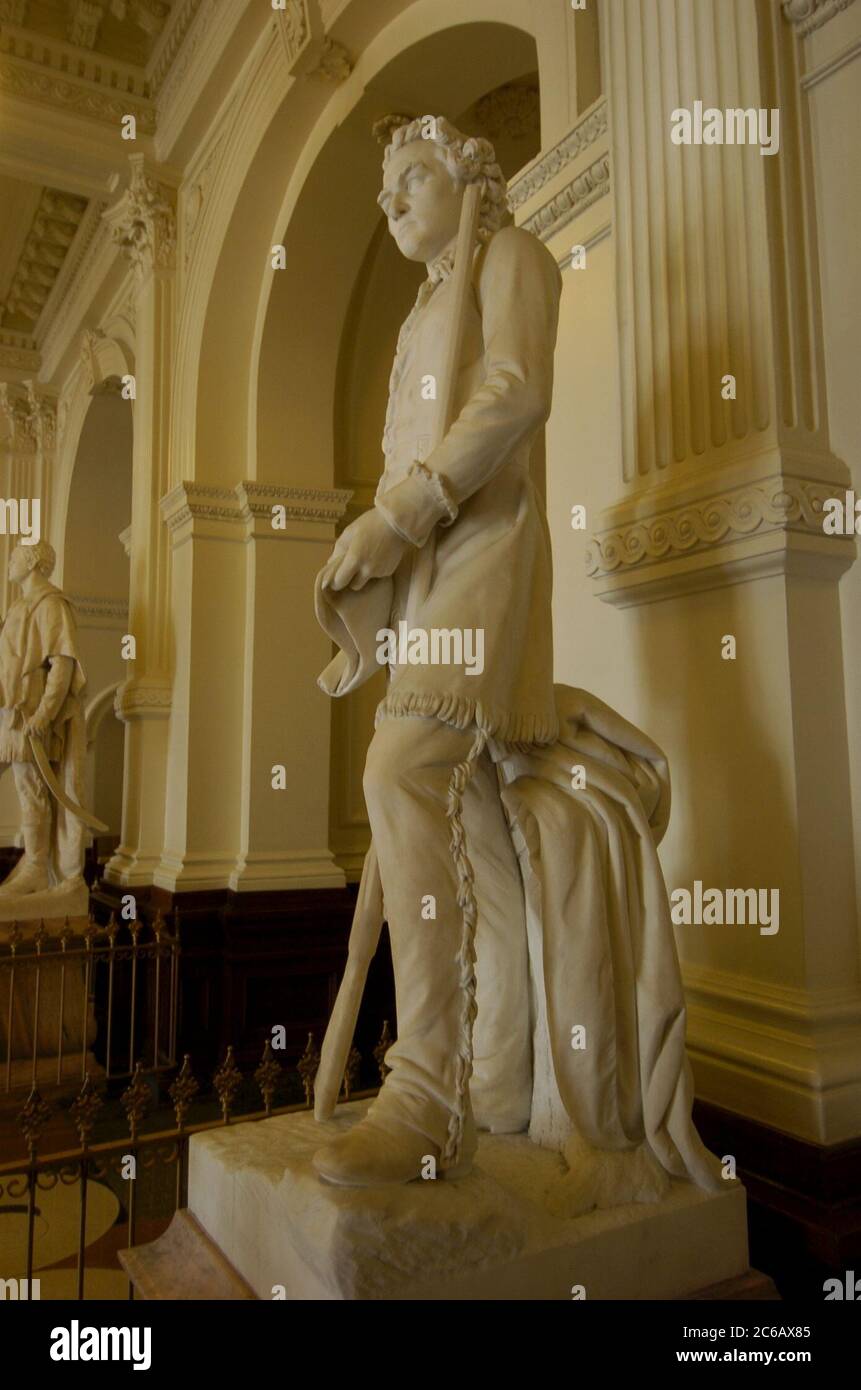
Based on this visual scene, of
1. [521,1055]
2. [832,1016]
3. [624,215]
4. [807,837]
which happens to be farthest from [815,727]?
[624,215]

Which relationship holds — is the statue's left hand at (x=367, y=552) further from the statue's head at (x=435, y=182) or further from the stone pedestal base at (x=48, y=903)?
the stone pedestal base at (x=48, y=903)

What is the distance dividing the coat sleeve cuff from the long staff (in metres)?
0.13

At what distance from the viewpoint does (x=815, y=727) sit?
197 centimetres

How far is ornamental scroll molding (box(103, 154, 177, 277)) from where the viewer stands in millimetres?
6383

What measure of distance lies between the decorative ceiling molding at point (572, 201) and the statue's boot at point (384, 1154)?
2225 millimetres

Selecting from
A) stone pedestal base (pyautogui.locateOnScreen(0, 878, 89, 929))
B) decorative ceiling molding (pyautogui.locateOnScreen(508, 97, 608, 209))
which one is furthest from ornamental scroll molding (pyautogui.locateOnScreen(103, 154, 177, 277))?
decorative ceiling molding (pyautogui.locateOnScreen(508, 97, 608, 209))

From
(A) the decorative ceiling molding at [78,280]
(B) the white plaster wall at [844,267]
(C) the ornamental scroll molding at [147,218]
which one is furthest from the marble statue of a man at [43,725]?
(B) the white plaster wall at [844,267]

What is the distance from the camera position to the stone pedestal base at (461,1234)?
1408 mm

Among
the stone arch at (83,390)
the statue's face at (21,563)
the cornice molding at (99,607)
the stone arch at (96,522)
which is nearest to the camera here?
the statue's face at (21,563)

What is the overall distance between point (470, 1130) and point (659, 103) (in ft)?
7.59

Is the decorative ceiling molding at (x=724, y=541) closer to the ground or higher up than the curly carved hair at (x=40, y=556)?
closer to the ground

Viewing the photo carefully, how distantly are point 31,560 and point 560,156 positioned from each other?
4.87m

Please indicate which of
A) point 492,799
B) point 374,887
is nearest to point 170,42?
point 492,799

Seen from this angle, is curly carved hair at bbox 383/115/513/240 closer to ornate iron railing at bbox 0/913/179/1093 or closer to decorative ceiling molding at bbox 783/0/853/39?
decorative ceiling molding at bbox 783/0/853/39
